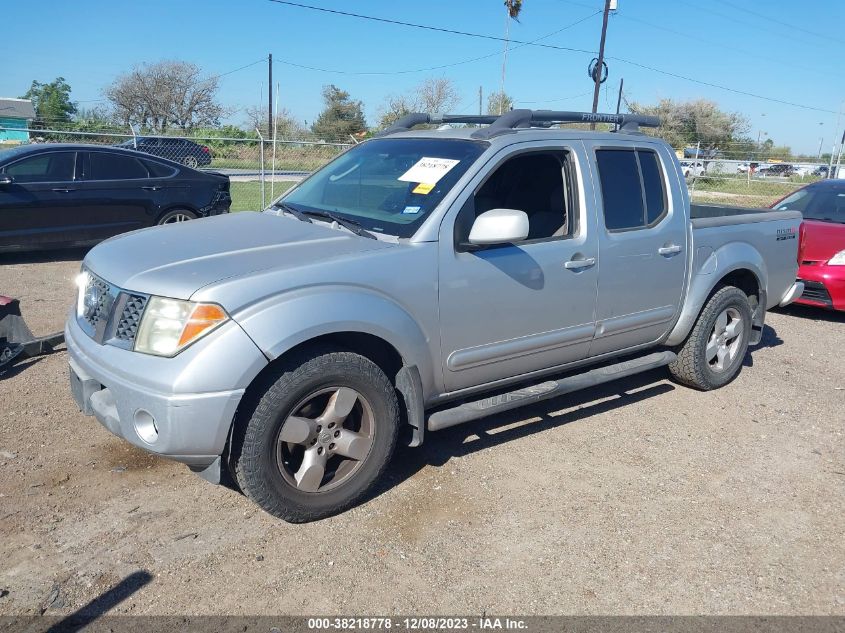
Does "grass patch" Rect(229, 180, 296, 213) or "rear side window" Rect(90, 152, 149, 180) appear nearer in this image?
"rear side window" Rect(90, 152, 149, 180)

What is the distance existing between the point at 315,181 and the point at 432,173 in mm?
1047

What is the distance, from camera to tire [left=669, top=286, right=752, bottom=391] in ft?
17.1

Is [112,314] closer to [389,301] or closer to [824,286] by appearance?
[389,301]

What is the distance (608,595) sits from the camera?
9.77ft

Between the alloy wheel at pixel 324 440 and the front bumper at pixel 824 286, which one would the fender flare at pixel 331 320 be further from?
the front bumper at pixel 824 286

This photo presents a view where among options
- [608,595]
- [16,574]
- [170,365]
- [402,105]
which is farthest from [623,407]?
[402,105]

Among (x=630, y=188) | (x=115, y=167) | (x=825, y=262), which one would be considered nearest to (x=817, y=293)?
(x=825, y=262)

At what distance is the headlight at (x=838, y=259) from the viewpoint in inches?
299

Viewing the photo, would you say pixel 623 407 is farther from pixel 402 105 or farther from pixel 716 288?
pixel 402 105

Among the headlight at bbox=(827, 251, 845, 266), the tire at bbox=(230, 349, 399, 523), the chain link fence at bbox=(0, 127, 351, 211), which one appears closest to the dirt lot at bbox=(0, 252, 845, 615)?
the tire at bbox=(230, 349, 399, 523)

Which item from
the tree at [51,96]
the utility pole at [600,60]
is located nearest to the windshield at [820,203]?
the utility pole at [600,60]

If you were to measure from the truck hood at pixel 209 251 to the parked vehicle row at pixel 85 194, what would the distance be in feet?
19.5

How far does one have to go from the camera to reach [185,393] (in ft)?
9.55

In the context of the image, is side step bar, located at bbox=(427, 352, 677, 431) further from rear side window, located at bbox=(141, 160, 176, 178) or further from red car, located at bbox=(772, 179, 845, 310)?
rear side window, located at bbox=(141, 160, 176, 178)
